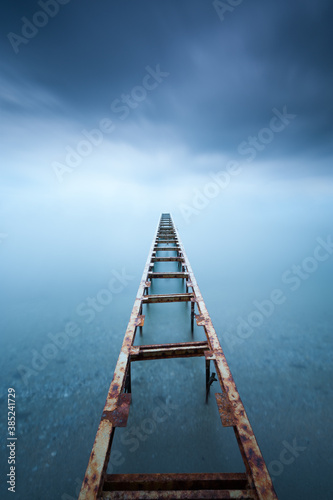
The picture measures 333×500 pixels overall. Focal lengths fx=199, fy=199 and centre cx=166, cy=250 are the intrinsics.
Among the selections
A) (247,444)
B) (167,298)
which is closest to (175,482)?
(247,444)

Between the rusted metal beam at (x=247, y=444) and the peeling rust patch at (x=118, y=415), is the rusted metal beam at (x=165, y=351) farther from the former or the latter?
the peeling rust patch at (x=118, y=415)

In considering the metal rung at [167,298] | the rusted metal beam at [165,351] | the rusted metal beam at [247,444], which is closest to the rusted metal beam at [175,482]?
the rusted metal beam at [247,444]

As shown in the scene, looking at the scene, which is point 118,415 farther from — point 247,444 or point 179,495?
point 247,444

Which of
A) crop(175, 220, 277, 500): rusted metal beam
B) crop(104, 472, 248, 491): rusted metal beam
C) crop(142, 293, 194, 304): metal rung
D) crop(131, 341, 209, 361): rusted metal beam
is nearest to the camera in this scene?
crop(175, 220, 277, 500): rusted metal beam

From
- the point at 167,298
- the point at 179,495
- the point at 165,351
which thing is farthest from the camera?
the point at 167,298

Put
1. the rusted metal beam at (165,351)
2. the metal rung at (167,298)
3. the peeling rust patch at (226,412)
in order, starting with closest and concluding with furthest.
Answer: the peeling rust patch at (226,412) → the rusted metal beam at (165,351) → the metal rung at (167,298)

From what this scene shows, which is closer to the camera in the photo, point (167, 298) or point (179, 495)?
point (179, 495)

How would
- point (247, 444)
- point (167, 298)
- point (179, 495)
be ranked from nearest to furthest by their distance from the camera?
point (179, 495)
point (247, 444)
point (167, 298)

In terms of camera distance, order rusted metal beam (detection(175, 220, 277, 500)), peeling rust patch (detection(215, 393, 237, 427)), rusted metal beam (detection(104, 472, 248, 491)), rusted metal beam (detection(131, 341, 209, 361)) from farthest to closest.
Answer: rusted metal beam (detection(131, 341, 209, 361)), peeling rust patch (detection(215, 393, 237, 427)), rusted metal beam (detection(104, 472, 248, 491)), rusted metal beam (detection(175, 220, 277, 500))

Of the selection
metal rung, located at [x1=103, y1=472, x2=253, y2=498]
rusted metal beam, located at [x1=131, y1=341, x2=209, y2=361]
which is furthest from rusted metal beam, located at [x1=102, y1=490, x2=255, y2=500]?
rusted metal beam, located at [x1=131, y1=341, x2=209, y2=361]

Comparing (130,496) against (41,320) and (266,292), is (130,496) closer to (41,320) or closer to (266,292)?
(41,320)

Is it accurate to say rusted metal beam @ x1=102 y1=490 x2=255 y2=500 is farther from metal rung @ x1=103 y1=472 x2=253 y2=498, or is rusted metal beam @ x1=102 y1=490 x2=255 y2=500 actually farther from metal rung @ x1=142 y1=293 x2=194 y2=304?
metal rung @ x1=142 y1=293 x2=194 y2=304

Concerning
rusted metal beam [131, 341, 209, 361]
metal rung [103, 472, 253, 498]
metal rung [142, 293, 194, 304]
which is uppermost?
metal rung [142, 293, 194, 304]

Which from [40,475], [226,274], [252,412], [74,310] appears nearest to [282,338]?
[252,412]
